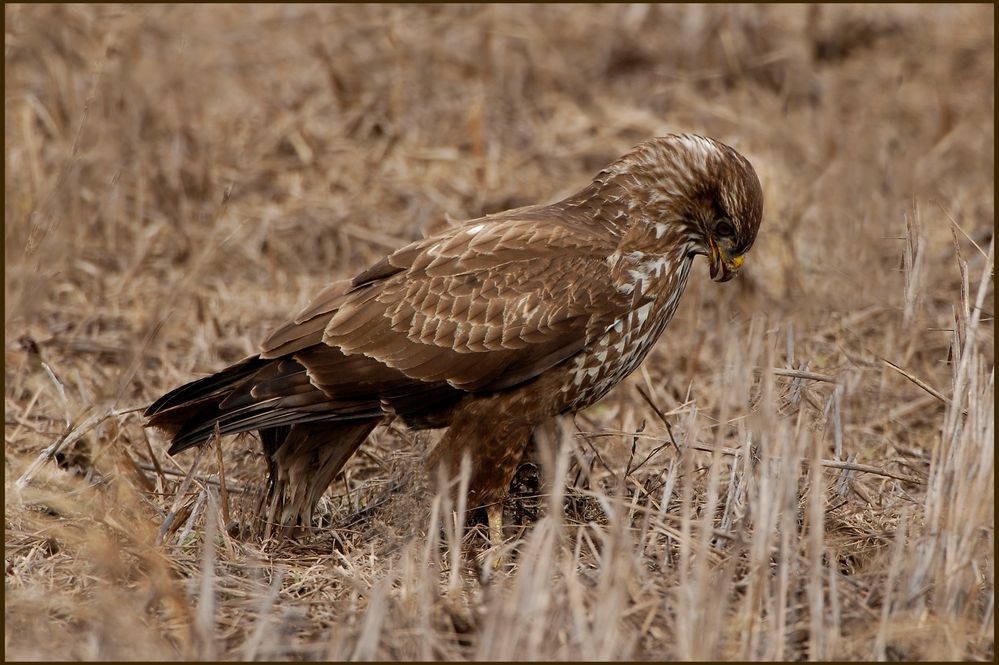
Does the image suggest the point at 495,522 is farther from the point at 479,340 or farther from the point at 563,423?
the point at 479,340

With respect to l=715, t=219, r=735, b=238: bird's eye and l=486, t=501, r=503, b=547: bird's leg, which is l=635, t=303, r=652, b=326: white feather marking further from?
l=486, t=501, r=503, b=547: bird's leg

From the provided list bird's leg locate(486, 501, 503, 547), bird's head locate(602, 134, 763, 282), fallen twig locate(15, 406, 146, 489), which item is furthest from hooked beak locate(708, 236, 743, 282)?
fallen twig locate(15, 406, 146, 489)

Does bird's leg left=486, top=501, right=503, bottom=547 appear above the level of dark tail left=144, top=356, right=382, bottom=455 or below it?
below

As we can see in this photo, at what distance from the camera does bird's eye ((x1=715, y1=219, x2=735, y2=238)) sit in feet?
17.3

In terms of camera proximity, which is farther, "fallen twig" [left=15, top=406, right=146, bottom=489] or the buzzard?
"fallen twig" [left=15, top=406, right=146, bottom=489]

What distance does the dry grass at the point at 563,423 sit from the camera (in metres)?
3.97

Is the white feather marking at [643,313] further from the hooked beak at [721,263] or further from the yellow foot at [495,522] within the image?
the yellow foot at [495,522]

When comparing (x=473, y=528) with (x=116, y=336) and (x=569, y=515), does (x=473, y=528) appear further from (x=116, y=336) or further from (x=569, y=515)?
(x=116, y=336)

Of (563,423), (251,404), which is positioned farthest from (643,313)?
(251,404)

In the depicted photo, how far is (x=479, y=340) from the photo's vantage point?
502 cm

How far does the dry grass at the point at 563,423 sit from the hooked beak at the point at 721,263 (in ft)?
0.90

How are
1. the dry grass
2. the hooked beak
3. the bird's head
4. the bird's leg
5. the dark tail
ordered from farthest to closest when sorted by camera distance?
the hooked beak < the bird's head < the bird's leg < the dark tail < the dry grass

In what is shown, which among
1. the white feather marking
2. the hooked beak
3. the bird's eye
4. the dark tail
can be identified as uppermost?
the bird's eye

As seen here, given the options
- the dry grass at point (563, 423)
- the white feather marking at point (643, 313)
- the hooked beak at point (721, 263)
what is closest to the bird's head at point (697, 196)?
the hooked beak at point (721, 263)
